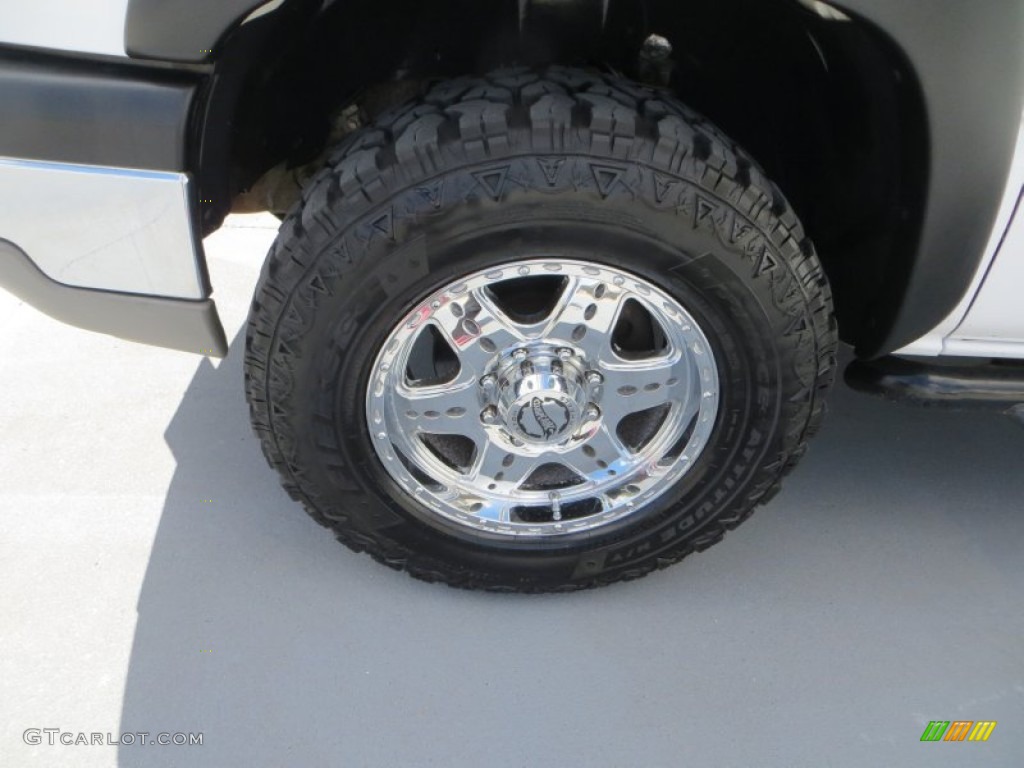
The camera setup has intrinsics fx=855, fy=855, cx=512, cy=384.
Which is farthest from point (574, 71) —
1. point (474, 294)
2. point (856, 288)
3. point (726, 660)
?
point (726, 660)

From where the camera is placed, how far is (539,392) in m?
1.63

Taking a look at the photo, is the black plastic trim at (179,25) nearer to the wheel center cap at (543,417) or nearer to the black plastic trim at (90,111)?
the black plastic trim at (90,111)

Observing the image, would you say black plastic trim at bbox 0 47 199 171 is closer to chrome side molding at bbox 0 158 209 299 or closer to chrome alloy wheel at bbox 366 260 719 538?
chrome side molding at bbox 0 158 209 299

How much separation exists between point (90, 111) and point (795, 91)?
133cm

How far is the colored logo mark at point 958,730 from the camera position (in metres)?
1.60

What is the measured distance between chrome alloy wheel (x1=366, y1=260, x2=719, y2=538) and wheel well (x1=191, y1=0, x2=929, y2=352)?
1.38 feet

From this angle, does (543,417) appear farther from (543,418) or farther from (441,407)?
(441,407)

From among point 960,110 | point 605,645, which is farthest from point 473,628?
point 960,110

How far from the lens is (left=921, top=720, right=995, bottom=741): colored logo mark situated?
160 cm

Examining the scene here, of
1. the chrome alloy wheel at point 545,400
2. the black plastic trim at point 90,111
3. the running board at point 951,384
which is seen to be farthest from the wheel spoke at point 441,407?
the running board at point 951,384
